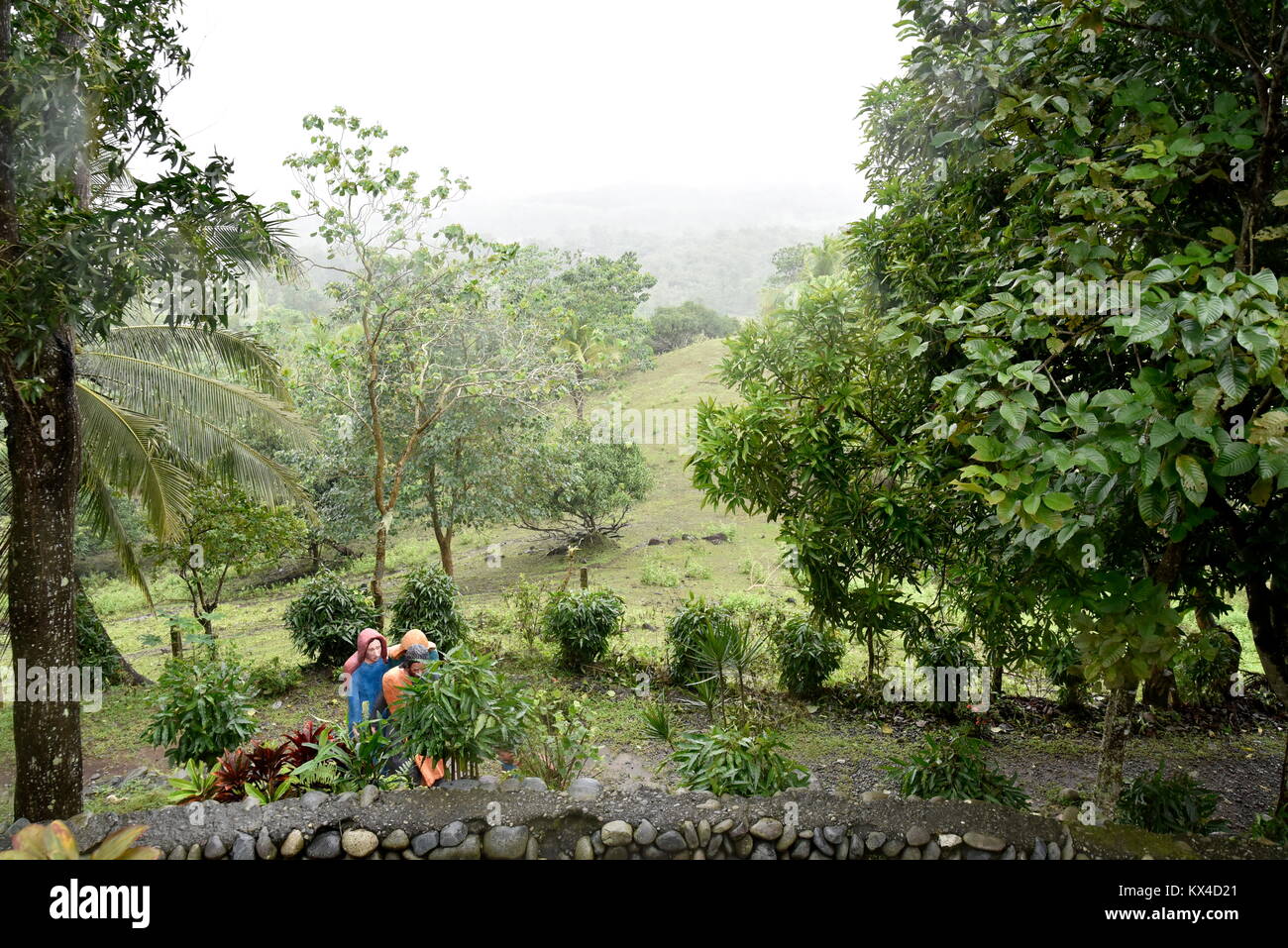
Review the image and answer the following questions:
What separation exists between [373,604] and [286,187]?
16.3 feet

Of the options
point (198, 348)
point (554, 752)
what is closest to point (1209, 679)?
point (554, 752)

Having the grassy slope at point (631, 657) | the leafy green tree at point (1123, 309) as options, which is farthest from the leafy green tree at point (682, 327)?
the leafy green tree at point (1123, 309)

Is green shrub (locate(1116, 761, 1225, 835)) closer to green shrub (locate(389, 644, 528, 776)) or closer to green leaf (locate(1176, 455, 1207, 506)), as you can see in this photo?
green leaf (locate(1176, 455, 1207, 506))

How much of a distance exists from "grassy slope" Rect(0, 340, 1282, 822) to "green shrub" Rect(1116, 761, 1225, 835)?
156 cm

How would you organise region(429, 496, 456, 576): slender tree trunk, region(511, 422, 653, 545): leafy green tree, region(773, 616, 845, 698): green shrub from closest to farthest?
1. region(773, 616, 845, 698): green shrub
2. region(429, 496, 456, 576): slender tree trunk
3. region(511, 422, 653, 545): leafy green tree

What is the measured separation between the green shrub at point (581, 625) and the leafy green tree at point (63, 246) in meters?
4.84

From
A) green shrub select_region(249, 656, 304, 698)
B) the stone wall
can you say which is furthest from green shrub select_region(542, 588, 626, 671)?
the stone wall

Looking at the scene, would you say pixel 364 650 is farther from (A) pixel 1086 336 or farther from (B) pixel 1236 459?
(B) pixel 1236 459

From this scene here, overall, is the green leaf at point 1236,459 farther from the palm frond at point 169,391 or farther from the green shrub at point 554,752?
the palm frond at point 169,391

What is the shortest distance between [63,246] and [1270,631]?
6172mm

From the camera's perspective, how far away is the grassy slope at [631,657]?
22.1 feet

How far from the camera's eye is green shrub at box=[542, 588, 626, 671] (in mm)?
8812
